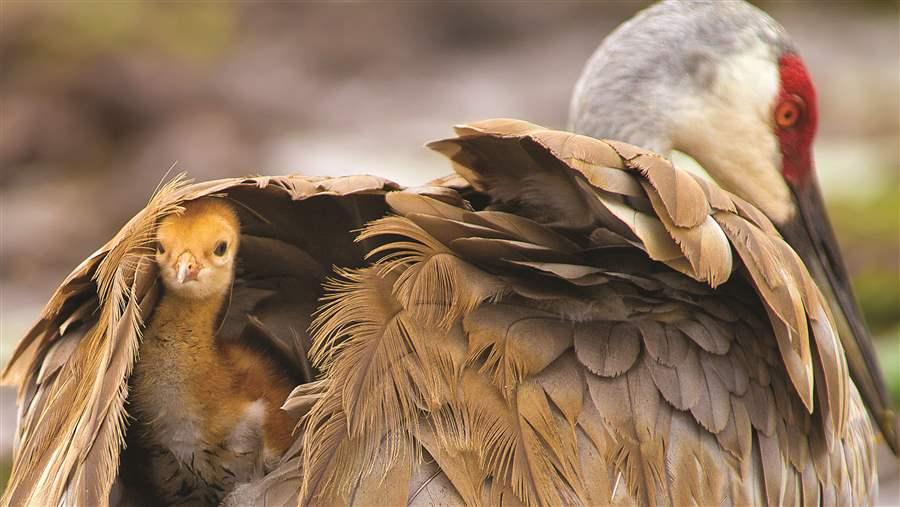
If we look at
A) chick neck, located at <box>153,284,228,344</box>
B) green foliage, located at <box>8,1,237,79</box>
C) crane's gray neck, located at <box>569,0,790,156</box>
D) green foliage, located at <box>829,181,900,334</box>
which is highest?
chick neck, located at <box>153,284,228,344</box>

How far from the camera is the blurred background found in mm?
6469

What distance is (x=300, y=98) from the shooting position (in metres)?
8.62

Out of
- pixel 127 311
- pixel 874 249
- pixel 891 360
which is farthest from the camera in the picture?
pixel 874 249

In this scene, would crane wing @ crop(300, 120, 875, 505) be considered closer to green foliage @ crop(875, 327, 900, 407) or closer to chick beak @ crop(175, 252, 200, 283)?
chick beak @ crop(175, 252, 200, 283)

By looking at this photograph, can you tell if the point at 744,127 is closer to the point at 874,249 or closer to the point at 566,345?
the point at 566,345

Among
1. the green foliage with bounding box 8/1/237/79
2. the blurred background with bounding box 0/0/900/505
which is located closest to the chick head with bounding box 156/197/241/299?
the blurred background with bounding box 0/0/900/505

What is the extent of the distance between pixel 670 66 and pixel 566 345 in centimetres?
150

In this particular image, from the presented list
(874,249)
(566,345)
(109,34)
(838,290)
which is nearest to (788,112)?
(838,290)

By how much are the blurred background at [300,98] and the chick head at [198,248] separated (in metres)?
2.87

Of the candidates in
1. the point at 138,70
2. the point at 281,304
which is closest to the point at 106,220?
the point at 138,70

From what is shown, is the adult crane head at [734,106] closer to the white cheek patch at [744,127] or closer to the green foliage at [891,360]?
the white cheek patch at [744,127]

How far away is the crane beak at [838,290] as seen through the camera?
3.18 meters

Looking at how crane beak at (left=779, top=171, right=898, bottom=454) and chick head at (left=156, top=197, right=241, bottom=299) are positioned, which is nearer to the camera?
chick head at (left=156, top=197, right=241, bottom=299)

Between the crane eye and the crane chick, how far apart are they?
1.71 metres
